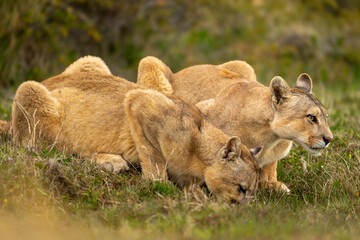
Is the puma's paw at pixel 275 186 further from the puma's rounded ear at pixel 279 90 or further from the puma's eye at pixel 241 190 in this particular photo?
the puma's rounded ear at pixel 279 90

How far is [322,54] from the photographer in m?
21.9

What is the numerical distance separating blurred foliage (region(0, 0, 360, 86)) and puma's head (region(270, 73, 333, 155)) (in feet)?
30.5

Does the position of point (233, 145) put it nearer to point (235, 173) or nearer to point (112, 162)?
point (235, 173)

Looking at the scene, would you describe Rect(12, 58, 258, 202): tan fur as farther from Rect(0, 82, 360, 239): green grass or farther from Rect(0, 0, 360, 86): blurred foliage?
Rect(0, 0, 360, 86): blurred foliage

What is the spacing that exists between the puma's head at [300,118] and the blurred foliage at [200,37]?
366 inches

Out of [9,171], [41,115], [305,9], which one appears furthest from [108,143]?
[305,9]

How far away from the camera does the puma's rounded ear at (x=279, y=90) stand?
8.44 metres

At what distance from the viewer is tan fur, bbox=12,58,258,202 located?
7895mm

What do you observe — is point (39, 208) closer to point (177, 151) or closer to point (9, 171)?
point (9, 171)

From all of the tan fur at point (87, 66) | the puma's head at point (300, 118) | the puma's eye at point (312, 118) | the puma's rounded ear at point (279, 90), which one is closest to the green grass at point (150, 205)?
the puma's head at point (300, 118)

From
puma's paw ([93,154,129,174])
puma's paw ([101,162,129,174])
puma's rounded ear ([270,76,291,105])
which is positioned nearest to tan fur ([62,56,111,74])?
puma's paw ([93,154,129,174])

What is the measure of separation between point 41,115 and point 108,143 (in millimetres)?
1174

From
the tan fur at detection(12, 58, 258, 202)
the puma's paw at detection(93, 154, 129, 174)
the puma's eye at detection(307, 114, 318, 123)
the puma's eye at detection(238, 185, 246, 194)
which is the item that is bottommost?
the puma's paw at detection(93, 154, 129, 174)

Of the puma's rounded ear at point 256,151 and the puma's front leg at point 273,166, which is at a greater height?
the puma's rounded ear at point 256,151
